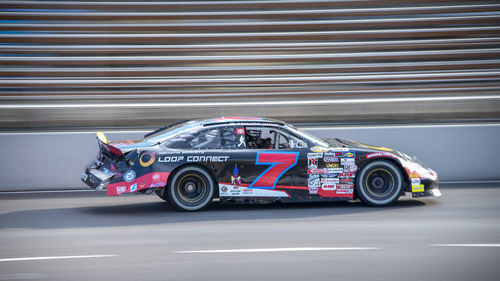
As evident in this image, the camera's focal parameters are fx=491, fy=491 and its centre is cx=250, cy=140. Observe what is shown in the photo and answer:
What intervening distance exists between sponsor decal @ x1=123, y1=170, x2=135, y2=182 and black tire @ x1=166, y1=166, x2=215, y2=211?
54cm

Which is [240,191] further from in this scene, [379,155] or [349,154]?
[379,155]

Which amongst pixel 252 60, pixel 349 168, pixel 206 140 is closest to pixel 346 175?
pixel 349 168

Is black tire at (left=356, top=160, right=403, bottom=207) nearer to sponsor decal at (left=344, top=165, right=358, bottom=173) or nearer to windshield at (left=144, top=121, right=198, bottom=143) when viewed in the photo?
sponsor decal at (left=344, top=165, right=358, bottom=173)

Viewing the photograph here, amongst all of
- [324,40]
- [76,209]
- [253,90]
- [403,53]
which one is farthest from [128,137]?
[403,53]

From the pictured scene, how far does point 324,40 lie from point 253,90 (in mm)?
2362

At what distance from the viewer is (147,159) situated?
6.71m

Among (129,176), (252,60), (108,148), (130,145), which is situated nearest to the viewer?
(129,176)

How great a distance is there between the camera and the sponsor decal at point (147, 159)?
21.9 ft

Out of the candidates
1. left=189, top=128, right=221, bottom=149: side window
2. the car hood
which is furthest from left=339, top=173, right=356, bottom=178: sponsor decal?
the car hood

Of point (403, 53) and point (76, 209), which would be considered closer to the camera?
point (76, 209)

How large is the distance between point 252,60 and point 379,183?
5.68m

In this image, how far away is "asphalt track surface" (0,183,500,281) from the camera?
4438 mm

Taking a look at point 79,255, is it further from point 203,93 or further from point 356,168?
point 203,93

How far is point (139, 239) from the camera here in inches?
219
